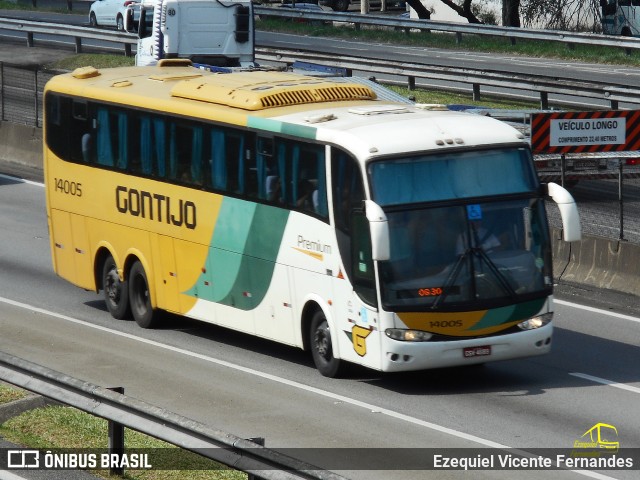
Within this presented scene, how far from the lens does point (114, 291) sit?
18.3 meters

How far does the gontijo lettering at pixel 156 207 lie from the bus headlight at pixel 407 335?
149 inches

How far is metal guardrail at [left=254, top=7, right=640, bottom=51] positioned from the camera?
43.3m

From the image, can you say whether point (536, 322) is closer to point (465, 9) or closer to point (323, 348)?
point (323, 348)

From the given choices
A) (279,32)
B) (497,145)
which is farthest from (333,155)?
(279,32)

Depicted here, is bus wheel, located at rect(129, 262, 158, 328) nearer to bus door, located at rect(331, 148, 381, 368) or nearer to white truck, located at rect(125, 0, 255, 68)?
bus door, located at rect(331, 148, 381, 368)

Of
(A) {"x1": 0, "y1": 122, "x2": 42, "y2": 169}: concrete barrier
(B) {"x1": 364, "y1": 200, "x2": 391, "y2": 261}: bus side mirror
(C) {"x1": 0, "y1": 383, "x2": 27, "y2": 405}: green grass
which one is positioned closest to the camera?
(C) {"x1": 0, "y1": 383, "x2": 27, "y2": 405}: green grass

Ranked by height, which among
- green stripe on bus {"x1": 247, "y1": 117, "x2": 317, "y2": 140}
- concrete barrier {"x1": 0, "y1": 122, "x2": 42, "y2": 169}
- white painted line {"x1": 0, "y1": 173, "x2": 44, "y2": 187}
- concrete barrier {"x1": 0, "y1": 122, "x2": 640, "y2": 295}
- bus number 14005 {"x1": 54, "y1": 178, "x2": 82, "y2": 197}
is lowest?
white painted line {"x1": 0, "y1": 173, "x2": 44, "y2": 187}

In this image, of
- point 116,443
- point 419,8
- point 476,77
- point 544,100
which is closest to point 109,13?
point 419,8

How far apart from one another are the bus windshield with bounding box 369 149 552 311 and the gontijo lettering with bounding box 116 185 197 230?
3562mm

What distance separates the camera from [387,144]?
1403cm

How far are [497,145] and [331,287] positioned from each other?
225cm

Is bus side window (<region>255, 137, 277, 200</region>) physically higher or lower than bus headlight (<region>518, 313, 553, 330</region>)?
higher

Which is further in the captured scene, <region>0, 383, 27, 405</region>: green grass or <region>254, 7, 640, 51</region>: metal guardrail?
<region>254, 7, 640, 51</region>: metal guardrail

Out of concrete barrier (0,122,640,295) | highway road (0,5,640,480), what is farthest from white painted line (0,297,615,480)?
concrete barrier (0,122,640,295)
